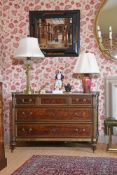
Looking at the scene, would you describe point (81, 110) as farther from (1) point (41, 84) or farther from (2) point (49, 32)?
(2) point (49, 32)

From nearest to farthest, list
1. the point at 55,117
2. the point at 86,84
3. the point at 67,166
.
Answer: the point at 67,166, the point at 55,117, the point at 86,84

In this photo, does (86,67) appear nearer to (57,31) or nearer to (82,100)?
(82,100)

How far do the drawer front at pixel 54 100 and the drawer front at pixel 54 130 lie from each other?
0.32m

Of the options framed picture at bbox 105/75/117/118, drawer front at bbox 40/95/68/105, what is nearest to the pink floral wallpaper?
framed picture at bbox 105/75/117/118

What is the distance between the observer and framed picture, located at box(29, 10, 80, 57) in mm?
5430

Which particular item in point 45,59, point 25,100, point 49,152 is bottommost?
point 49,152

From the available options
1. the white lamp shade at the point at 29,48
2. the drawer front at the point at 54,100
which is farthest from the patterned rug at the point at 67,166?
the white lamp shade at the point at 29,48

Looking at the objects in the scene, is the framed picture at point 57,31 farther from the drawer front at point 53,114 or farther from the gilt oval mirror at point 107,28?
the drawer front at point 53,114

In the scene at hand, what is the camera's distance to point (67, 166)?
4023mm

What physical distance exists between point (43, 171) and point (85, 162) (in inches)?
24.7

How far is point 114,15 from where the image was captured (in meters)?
5.29

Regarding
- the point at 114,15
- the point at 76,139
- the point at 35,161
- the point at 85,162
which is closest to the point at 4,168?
the point at 35,161

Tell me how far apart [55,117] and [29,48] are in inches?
42.2

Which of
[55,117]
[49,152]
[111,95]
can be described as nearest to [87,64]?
[111,95]
